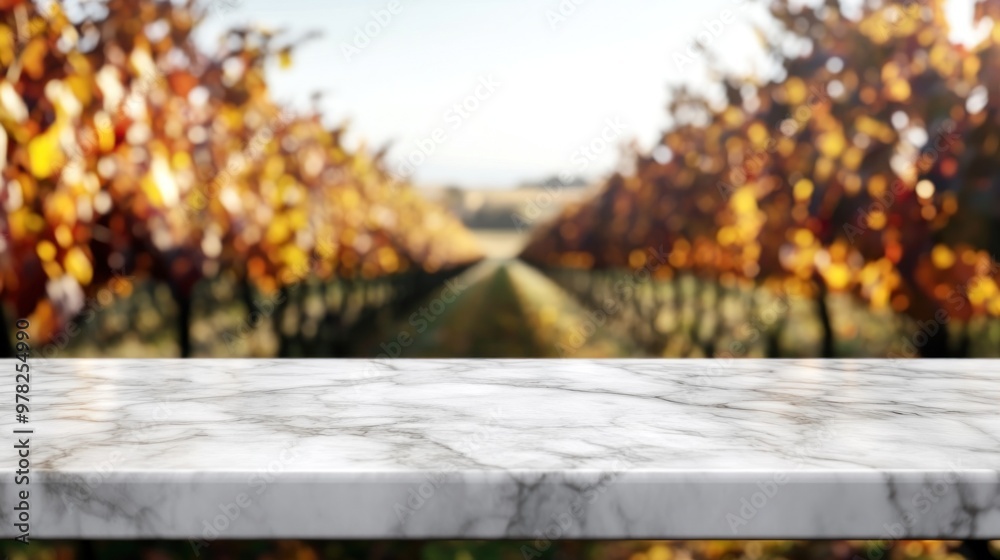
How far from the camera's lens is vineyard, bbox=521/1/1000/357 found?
2121 mm

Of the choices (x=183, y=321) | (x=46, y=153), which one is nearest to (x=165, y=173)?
(x=46, y=153)

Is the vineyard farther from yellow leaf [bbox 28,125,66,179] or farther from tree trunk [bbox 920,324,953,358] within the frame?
yellow leaf [bbox 28,125,66,179]

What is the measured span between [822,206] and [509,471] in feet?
5.55

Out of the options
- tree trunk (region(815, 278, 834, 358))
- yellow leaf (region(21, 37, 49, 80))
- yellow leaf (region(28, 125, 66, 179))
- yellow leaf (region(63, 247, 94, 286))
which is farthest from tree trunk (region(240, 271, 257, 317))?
tree trunk (region(815, 278, 834, 358))

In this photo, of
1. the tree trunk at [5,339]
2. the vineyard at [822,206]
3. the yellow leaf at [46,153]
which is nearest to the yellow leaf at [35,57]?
the yellow leaf at [46,153]

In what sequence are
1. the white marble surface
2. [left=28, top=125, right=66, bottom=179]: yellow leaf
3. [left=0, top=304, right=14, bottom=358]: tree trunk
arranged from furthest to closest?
[left=0, top=304, right=14, bottom=358]: tree trunk, [left=28, top=125, right=66, bottom=179]: yellow leaf, the white marble surface

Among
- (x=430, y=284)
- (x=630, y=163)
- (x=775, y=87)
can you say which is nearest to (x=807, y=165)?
(x=775, y=87)

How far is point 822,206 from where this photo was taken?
7.11 ft

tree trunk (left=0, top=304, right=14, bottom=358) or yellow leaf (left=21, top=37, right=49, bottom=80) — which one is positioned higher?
yellow leaf (left=21, top=37, right=49, bottom=80)

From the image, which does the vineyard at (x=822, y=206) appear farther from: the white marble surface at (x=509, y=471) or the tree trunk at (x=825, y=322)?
the white marble surface at (x=509, y=471)

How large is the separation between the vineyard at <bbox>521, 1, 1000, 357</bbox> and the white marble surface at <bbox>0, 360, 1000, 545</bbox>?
1.19 metres

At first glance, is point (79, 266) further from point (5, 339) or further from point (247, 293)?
point (247, 293)

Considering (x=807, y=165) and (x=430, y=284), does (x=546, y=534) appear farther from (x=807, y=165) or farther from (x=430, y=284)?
(x=807, y=165)

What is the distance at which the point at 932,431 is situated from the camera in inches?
34.7
